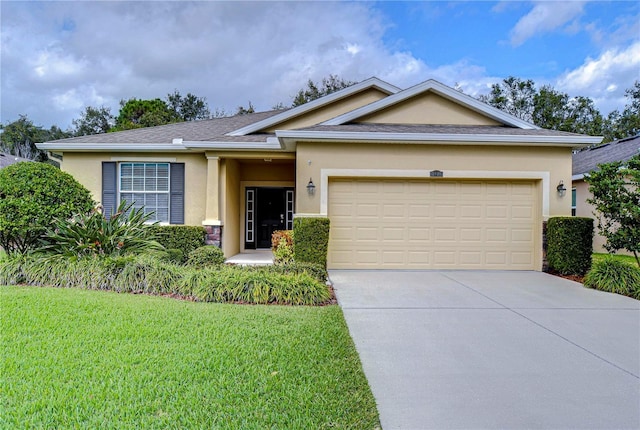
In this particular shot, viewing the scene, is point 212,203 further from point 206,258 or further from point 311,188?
point 311,188

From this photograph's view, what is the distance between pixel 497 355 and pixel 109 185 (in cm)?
1116

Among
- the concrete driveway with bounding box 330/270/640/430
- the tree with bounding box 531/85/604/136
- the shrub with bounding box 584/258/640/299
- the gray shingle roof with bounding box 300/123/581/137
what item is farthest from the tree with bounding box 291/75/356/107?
the shrub with bounding box 584/258/640/299

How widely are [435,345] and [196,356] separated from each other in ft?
8.81

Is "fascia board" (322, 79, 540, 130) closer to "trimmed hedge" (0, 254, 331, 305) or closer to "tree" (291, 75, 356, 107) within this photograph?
"trimmed hedge" (0, 254, 331, 305)

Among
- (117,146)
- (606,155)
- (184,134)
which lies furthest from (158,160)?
(606,155)

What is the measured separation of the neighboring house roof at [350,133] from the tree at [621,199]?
1.43 metres

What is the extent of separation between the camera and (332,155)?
957 centimetres

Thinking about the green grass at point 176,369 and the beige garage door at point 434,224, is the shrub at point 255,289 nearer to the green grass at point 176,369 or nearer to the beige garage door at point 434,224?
the green grass at point 176,369

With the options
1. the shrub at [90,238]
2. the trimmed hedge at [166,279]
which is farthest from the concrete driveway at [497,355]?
the shrub at [90,238]

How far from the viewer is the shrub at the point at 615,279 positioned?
285 inches

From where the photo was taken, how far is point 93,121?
36.2 m

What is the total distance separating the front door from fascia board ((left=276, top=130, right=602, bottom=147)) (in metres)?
4.46

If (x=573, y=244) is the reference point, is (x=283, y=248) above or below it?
below

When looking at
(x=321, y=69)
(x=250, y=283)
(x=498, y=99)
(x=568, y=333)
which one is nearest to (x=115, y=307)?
(x=250, y=283)
